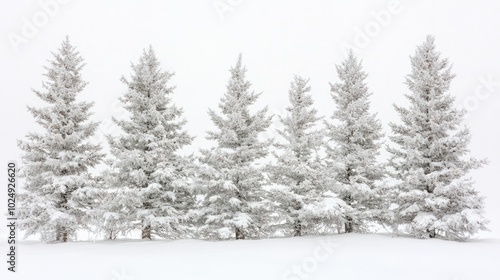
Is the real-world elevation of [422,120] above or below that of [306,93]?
below

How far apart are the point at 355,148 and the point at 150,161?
37.5ft

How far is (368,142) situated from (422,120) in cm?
312

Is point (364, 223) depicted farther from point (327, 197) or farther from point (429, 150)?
point (429, 150)

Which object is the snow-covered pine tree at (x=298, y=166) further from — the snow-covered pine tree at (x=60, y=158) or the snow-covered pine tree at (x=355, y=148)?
the snow-covered pine tree at (x=60, y=158)

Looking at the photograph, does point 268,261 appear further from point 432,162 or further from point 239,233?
point 432,162

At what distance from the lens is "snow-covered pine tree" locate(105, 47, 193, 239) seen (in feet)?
62.5

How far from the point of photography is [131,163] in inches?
772

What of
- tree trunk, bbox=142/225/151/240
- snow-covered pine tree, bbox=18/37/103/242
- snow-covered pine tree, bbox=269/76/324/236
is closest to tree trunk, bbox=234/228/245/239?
snow-covered pine tree, bbox=269/76/324/236

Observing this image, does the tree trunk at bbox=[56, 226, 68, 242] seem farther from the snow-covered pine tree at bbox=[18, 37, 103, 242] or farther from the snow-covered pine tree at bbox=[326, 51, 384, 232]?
the snow-covered pine tree at bbox=[326, 51, 384, 232]

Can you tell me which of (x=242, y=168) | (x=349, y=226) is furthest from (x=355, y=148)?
(x=242, y=168)

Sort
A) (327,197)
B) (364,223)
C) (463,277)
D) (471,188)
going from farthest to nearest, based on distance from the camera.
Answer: (364,223) < (327,197) < (471,188) < (463,277)

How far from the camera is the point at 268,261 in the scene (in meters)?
13.2

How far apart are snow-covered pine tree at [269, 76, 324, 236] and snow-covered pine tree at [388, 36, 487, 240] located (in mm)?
4400


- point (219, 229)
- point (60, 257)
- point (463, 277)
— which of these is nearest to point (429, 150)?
point (463, 277)
